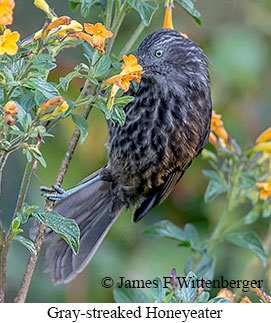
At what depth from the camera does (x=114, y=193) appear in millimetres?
3158

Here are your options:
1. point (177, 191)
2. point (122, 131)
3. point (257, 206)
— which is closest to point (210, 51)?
point (177, 191)

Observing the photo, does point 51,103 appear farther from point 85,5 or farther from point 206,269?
point 206,269

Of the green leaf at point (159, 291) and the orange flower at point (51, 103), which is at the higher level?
the orange flower at point (51, 103)

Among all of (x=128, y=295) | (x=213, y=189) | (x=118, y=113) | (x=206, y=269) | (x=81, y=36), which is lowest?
(x=128, y=295)

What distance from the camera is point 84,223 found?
300 cm

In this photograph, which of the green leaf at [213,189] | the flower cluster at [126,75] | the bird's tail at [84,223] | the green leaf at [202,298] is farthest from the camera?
the bird's tail at [84,223]

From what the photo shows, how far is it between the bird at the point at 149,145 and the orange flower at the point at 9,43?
1189 mm

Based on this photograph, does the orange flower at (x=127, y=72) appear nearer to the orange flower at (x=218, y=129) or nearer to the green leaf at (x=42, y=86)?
the green leaf at (x=42, y=86)

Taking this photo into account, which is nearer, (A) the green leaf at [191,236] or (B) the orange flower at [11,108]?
(B) the orange flower at [11,108]

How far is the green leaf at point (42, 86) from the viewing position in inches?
62.2

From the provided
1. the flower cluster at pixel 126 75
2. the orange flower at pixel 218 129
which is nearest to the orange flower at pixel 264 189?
the orange flower at pixel 218 129

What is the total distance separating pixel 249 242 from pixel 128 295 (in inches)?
21.7

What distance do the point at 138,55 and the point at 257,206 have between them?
794 millimetres

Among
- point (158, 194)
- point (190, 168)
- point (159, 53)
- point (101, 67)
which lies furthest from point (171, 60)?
point (101, 67)
